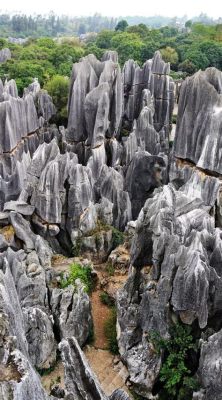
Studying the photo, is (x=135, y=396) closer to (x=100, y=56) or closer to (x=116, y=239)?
(x=116, y=239)

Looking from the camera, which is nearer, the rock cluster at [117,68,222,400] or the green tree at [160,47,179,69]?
Result: the rock cluster at [117,68,222,400]

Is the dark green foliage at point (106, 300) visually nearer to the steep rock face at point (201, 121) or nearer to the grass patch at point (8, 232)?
the grass patch at point (8, 232)

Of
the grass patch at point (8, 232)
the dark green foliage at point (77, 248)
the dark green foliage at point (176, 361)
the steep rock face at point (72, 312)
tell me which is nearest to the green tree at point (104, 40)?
the dark green foliage at point (77, 248)

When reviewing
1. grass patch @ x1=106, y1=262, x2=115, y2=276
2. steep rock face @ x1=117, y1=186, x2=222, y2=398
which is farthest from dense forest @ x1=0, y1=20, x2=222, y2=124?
steep rock face @ x1=117, y1=186, x2=222, y2=398

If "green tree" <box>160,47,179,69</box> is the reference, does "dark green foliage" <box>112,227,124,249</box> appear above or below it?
below

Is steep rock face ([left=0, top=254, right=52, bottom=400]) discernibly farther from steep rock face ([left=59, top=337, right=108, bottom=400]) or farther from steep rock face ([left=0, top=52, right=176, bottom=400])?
steep rock face ([left=59, top=337, right=108, bottom=400])

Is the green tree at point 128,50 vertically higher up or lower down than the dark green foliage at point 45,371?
higher up
